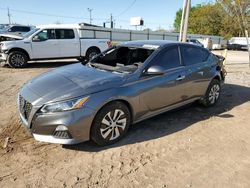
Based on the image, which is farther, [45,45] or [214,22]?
[214,22]

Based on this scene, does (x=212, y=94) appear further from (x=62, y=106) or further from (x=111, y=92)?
(x=62, y=106)

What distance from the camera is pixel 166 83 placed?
450cm

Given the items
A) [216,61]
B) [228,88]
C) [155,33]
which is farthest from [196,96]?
[155,33]

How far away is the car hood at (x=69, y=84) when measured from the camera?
3.53 metres

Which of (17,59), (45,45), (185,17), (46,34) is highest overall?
(185,17)

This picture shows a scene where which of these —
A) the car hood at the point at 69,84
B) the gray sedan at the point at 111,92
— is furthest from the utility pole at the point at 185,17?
the car hood at the point at 69,84

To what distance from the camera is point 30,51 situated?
11016 mm

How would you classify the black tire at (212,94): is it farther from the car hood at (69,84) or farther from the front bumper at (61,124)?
the front bumper at (61,124)

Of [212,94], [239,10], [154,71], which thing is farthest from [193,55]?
[239,10]

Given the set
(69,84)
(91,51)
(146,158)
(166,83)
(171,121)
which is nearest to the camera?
(146,158)

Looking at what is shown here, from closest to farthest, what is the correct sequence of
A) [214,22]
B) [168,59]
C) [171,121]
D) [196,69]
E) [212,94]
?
1. [168,59]
2. [171,121]
3. [196,69]
4. [212,94]
5. [214,22]

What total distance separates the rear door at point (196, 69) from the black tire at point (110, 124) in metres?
1.70

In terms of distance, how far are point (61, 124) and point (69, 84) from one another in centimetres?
66

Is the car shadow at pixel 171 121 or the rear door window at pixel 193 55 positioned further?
the rear door window at pixel 193 55
